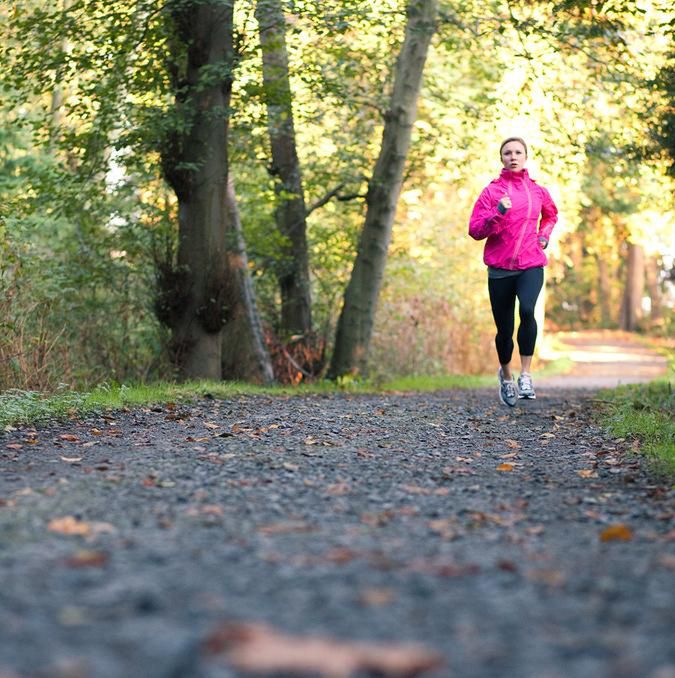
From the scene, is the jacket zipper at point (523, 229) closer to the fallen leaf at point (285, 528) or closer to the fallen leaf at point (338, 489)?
the fallen leaf at point (338, 489)

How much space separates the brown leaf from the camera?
8.46ft

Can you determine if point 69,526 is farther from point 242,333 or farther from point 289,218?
point 289,218

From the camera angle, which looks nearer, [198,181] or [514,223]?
[514,223]

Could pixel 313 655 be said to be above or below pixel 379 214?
below

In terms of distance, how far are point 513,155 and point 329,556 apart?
6.34 metres

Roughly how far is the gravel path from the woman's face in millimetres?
3040

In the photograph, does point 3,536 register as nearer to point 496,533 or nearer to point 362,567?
point 362,567

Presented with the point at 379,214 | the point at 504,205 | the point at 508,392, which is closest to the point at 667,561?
the point at 504,205

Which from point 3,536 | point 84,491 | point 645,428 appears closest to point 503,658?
point 3,536

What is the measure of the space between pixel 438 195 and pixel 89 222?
16728mm

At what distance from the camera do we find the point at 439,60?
21.2 meters

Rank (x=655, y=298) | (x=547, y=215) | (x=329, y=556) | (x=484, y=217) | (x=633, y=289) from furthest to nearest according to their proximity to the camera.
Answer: (x=655, y=298), (x=633, y=289), (x=547, y=215), (x=484, y=217), (x=329, y=556)

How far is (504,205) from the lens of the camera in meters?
9.27

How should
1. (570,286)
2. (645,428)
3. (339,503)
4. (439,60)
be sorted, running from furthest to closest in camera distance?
(570,286) < (439,60) < (645,428) < (339,503)
